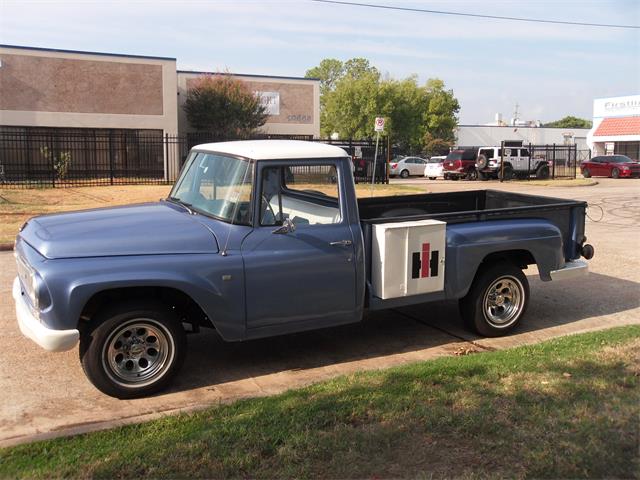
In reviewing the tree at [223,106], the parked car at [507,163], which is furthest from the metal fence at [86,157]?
the parked car at [507,163]

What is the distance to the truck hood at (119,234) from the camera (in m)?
4.54

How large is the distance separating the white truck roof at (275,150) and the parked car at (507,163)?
30.1 metres

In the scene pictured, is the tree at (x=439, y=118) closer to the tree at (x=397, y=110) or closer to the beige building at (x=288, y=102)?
the tree at (x=397, y=110)

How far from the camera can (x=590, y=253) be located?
685cm

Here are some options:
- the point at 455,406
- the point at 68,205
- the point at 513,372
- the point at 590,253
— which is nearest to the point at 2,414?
the point at 455,406

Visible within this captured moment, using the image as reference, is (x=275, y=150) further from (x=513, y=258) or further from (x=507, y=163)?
(x=507, y=163)

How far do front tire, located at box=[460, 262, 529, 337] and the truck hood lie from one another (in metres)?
2.78

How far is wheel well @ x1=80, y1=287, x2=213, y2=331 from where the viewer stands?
4.62m

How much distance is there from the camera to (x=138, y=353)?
4734mm

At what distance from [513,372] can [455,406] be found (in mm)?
911

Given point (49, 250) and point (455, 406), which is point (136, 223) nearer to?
point (49, 250)

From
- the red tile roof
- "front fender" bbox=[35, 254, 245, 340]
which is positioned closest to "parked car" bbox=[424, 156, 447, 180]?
the red tile roof

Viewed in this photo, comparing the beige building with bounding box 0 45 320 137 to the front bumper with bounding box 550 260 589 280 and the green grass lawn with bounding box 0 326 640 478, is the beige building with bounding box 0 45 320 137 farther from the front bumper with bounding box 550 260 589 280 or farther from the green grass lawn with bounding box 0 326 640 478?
the green grass lawn with bounding box 0 326 640 478

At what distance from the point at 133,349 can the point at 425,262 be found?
2629 millimetres
